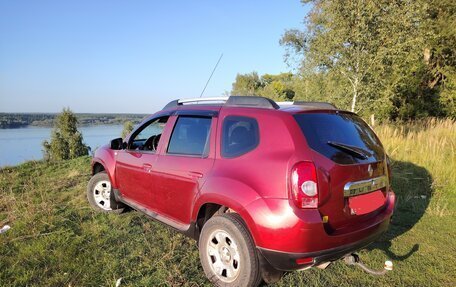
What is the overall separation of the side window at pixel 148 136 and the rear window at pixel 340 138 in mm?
2161

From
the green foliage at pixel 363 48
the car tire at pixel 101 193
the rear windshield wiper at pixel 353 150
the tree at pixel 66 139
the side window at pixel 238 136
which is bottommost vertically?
the tree at pixel 66 139

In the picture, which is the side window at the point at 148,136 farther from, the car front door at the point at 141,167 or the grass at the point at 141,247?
the grass at the point at 141,247

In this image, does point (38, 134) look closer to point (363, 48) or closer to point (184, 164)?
point (363, 48)

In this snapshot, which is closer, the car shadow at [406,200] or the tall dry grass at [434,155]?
the car shadow at [406,200]

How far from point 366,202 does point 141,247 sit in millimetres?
2581

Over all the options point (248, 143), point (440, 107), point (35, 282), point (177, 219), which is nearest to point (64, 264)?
point (35, 282)

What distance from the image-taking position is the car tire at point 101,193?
541cm

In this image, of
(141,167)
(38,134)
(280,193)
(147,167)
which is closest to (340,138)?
(280,193)

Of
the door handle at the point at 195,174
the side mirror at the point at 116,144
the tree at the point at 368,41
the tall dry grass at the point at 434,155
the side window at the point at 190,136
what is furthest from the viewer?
the tree at the point at 368,41

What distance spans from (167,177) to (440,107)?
23.8 metres

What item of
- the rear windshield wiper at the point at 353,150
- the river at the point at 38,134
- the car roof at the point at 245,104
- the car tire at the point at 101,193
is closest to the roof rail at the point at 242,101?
the car roof at the point at 245,104

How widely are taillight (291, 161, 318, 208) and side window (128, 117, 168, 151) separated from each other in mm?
2324

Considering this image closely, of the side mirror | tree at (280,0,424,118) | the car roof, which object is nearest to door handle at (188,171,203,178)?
the car roof

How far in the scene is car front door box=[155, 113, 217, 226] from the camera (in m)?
3.43
